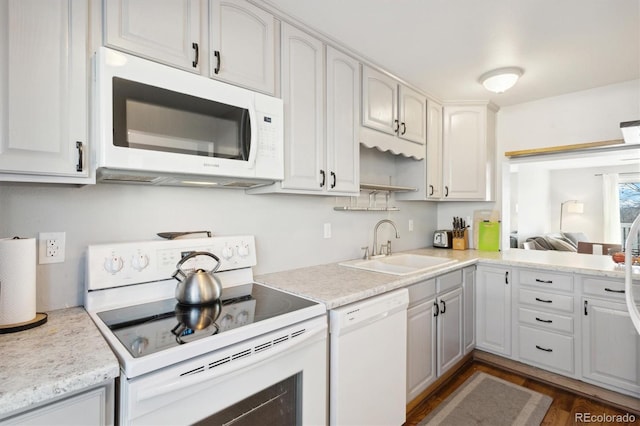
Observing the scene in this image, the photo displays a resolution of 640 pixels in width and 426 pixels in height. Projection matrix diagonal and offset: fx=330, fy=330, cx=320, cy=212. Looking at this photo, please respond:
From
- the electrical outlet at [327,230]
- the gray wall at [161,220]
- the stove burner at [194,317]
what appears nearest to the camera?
the stove burner at [194,317]

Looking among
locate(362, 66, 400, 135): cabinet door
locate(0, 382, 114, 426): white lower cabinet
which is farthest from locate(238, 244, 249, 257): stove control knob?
locate(362, 66, 400, 135): cabinet door

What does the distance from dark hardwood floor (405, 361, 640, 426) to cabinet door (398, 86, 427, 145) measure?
1862mm

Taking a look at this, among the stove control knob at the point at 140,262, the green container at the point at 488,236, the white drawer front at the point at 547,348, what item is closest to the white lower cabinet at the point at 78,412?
the stove control knob at the point at 140,262

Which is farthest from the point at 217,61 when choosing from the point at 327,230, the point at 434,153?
the point at 434,153

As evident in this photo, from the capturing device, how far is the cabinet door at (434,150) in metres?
2.88

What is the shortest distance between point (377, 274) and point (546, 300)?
4.58 ft

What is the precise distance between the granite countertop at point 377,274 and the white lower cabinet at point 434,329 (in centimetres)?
10

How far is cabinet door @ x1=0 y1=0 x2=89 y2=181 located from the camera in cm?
101

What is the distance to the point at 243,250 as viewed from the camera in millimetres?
1750

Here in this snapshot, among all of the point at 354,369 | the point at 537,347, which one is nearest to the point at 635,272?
the point at 537,347

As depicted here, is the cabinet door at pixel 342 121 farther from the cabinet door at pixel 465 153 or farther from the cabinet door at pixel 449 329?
the cabinet door at pixel 465 153

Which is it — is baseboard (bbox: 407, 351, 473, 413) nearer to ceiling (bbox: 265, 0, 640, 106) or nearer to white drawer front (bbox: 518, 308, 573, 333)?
white drawer front (bbox: 518, 308, 573, 333)

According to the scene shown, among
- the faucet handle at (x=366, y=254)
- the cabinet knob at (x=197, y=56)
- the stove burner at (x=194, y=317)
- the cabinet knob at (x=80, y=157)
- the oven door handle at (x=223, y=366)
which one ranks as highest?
the cabinet knob at (x=197, y=56)

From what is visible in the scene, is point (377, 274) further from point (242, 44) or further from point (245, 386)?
point (242, 44)
